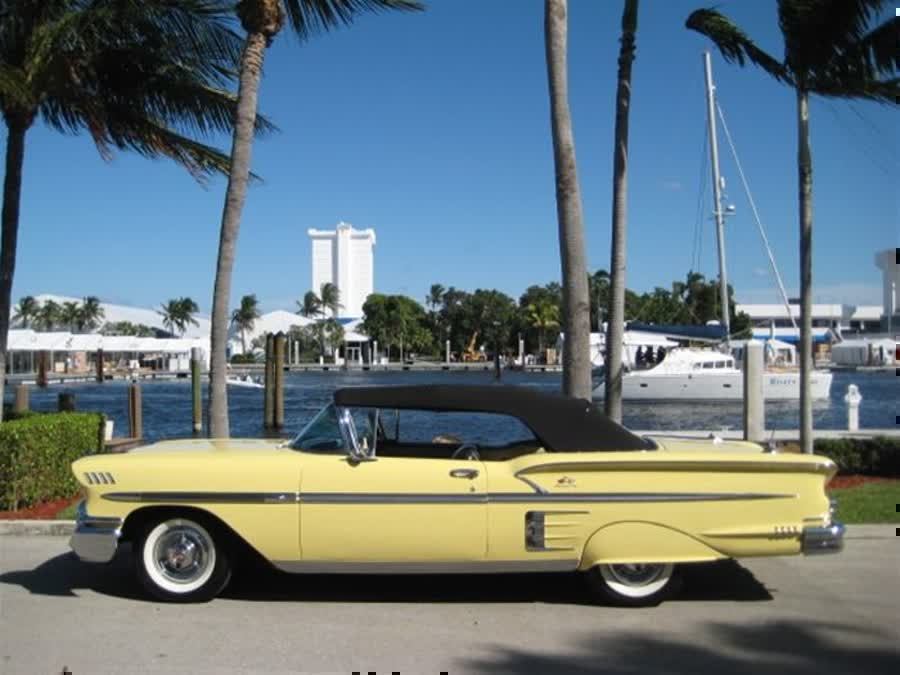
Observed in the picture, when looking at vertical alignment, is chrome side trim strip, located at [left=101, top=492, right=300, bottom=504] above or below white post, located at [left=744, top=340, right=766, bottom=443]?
below

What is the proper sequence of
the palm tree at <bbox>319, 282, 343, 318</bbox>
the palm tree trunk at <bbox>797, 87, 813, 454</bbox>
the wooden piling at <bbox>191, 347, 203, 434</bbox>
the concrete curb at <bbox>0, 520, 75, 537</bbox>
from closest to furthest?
the concrete curb at <bbox>0, 520, 75, 537</bbox>, the palm tree trunk at <bbox>797, 87, 813, 454</bbox>, the wooden piling at <bbox>191, 347, 203, 434</bbox>, the palm tree at <bbox>319, 282, 343, 318</bbox>

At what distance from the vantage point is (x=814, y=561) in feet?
24.9

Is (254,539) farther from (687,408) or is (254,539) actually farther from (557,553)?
(687,408)

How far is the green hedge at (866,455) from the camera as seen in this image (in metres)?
11.6

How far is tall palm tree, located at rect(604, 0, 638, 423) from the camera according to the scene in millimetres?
11188

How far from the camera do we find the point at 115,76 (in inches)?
475

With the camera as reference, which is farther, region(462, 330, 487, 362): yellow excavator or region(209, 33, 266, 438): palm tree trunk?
region(462, 330, 487, 362): yellow excavator

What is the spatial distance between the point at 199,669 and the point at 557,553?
2.29 m

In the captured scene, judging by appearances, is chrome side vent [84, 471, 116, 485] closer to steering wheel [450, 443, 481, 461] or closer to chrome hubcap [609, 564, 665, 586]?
steering wheel [450, 443, 481, 461]

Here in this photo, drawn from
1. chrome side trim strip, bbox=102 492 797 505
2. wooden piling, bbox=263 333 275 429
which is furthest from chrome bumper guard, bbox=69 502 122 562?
wooden piling, bbox=263 333 275 429

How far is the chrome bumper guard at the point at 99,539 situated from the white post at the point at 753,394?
8.70 meters

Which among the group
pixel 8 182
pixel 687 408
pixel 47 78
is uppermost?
pixel 47 78

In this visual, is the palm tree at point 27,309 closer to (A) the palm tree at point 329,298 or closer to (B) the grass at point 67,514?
(A) the palm tree at point 329,298

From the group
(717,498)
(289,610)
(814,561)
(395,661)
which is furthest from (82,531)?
(814,561)
